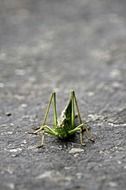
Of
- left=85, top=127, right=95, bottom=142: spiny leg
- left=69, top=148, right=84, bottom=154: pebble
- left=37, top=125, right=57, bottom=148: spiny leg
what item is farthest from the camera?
left=85, top=127, right=95, bottom=142: spiny leg

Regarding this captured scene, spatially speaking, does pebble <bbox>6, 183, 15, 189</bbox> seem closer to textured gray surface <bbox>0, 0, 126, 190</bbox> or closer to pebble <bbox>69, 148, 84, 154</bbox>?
textured gray surface <bbox>0, 0, 126, 190</bbox>

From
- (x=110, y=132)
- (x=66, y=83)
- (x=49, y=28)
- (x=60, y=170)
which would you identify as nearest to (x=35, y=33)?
(x=49, y=28)

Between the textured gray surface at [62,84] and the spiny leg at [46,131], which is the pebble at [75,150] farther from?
the spiny leg at [46,131]

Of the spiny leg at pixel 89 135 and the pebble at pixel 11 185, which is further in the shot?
the spiny leg at pixel 89 135

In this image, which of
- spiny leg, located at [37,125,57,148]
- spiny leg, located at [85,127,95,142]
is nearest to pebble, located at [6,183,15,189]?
spiny leg, located at [37,125,57,148]

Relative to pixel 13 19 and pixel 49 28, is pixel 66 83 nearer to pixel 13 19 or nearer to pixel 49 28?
pixel 49 28

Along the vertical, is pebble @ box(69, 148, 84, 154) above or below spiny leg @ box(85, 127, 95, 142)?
below

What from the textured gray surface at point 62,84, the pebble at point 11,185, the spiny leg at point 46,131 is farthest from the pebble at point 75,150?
the pebble at point 11,185

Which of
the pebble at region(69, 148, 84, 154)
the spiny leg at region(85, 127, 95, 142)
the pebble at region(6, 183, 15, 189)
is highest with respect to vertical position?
the spiny leg at region(85, 127, 95, 142)
